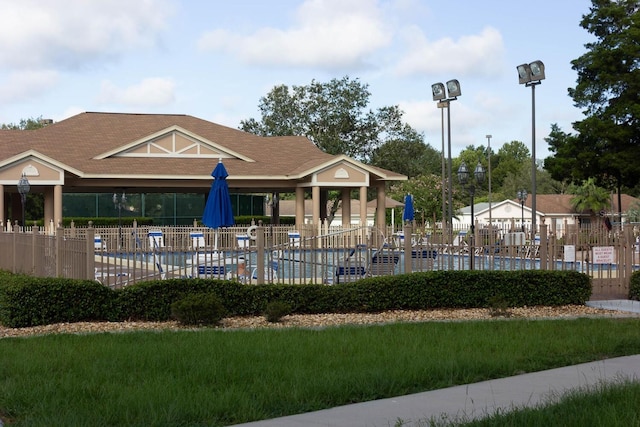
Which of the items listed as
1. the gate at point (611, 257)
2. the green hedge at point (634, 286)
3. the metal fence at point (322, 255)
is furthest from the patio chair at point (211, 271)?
the green hedge at point (634, 286)

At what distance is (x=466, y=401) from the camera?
8.04 metres

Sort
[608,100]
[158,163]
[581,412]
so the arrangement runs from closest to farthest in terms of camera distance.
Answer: [581,412] < [158,163] < [608,100]

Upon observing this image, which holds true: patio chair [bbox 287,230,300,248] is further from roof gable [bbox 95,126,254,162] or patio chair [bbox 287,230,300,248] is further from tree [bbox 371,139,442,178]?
tree [bbox 371,139,442,178]

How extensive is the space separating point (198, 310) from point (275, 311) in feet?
3.93

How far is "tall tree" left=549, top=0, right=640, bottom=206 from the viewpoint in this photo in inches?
1823

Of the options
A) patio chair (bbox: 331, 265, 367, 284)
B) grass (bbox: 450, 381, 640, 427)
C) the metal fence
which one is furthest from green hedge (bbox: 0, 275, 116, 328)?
grass (bbox: 450, 381, 640, 427)

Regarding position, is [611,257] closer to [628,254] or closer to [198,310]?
[628,254]

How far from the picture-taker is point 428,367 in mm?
9344

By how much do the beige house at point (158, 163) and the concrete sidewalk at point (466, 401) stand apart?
28.2 meters

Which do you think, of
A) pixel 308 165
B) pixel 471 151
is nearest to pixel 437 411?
pixel 308 165

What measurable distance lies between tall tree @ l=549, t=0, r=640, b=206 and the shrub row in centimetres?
Result: 3195

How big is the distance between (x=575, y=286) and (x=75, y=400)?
A: 1091cm

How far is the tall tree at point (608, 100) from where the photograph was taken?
4631cm

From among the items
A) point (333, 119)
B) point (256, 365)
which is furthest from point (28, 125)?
point (256, 365)
